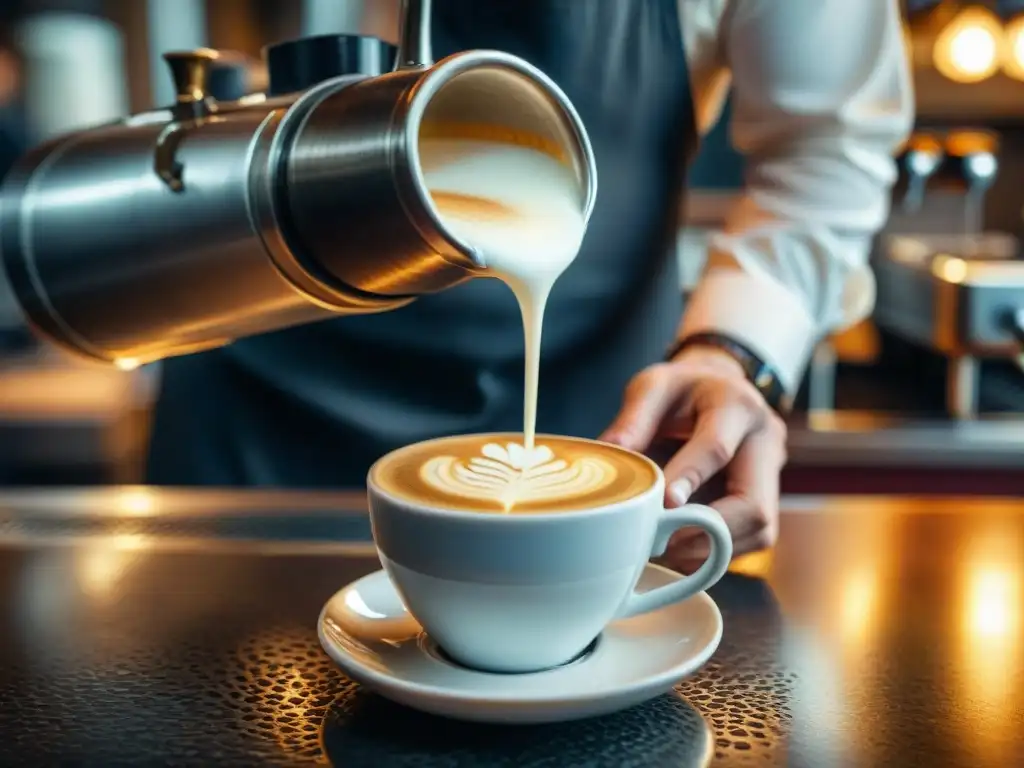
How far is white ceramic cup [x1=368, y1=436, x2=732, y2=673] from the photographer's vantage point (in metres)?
0.58

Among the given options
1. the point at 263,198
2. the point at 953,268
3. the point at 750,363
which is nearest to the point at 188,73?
the point at 263,198

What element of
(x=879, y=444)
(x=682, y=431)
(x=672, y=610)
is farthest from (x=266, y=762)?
(x=879, y=444)

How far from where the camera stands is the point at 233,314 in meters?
0.70

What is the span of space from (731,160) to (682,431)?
1.99m

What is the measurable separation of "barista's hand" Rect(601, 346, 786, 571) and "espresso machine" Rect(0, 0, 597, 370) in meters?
0.20

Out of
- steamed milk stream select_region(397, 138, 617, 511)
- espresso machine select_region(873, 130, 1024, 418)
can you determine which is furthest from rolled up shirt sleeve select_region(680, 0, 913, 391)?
espresso machine select_region(873, 130, 1024, 418)

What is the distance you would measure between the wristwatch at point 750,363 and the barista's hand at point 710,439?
0.49 ft

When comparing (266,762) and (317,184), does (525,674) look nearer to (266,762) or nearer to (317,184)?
(266,762)

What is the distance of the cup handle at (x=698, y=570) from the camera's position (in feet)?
2.06

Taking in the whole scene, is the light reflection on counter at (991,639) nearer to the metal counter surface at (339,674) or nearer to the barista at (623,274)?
the metal counter surface at (339,674)

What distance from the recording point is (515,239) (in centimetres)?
69

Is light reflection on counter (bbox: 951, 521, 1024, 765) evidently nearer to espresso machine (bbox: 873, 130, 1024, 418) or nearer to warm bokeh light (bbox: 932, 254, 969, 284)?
espresso machine (bbox: 873, 130, 1024, 418)

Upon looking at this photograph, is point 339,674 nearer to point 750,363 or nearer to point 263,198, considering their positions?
point 263,198

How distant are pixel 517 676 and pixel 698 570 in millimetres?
116
